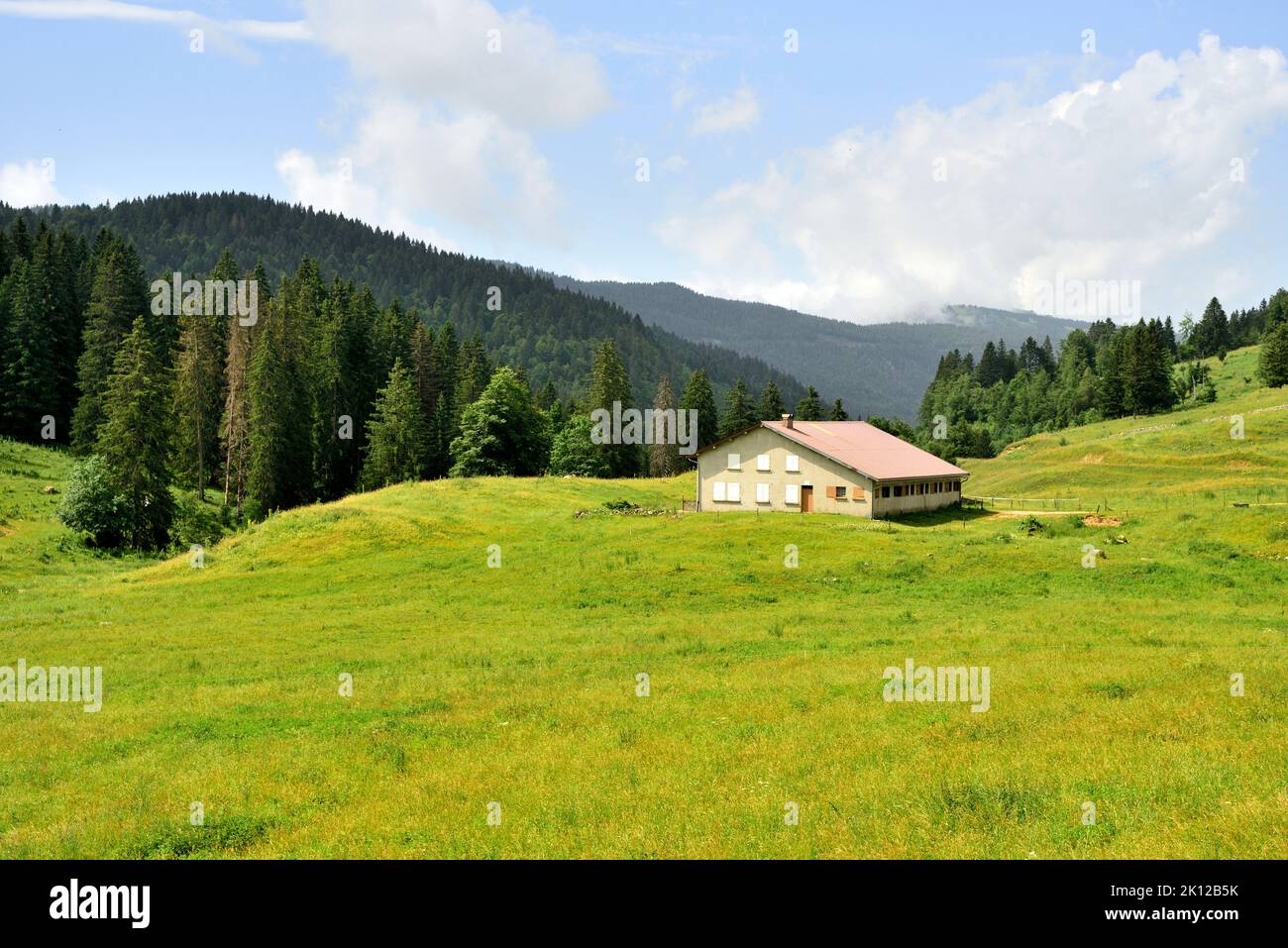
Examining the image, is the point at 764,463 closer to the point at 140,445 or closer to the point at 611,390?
the point at 140,445

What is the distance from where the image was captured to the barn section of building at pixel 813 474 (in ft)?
186

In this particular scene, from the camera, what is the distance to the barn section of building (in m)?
56.8

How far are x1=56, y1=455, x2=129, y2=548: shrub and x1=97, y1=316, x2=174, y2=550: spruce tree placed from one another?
20.3 inches

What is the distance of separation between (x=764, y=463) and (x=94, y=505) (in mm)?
46775

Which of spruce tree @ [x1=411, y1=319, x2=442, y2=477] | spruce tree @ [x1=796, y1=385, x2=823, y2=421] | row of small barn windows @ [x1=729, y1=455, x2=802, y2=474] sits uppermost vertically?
spruce tree @ [x1=411, y1=319, x2=442, y2=477]

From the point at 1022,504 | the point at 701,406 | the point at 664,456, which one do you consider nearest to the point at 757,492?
the point at 1022,504

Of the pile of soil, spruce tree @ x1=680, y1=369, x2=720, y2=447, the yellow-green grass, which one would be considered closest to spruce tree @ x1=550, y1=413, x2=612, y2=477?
spruce tree @ x1=680, y1=369, x2=720, y2=447

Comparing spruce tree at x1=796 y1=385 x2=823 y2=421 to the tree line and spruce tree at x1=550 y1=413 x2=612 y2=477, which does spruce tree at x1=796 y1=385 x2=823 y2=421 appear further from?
spruce tree at x1=550 y1=413 x2=612 y2=477

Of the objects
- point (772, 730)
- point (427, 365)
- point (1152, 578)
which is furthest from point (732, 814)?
point (427, 365)

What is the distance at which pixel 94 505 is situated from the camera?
185 feet

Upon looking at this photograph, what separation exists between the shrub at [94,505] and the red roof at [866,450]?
46.0 metres
